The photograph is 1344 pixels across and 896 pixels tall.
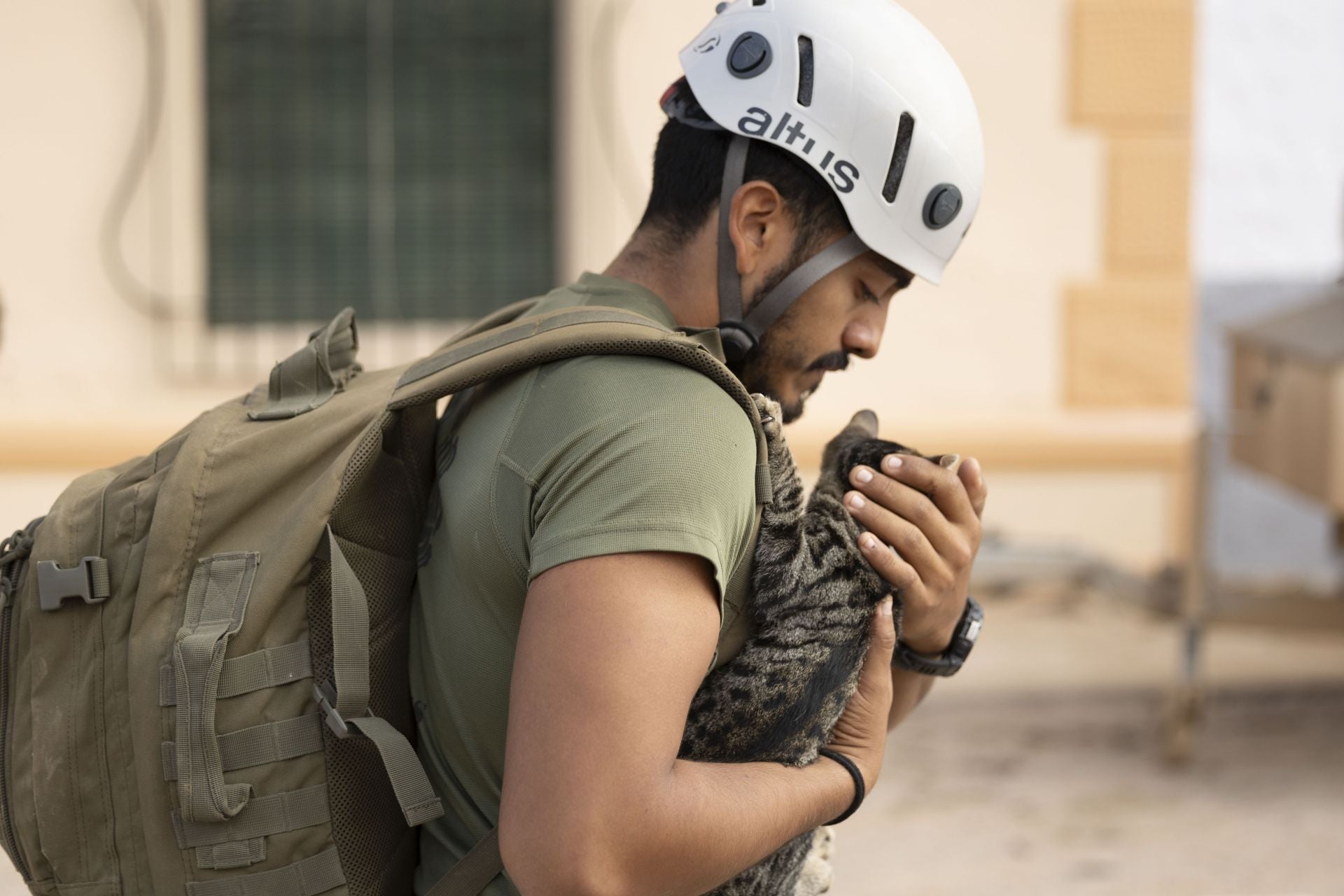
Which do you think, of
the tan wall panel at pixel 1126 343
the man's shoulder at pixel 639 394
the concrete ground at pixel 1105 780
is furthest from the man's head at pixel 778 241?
the tan wall panel at pixel 1126 343

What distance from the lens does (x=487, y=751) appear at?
1.45 meters

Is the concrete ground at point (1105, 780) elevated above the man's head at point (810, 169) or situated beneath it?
situated beneath

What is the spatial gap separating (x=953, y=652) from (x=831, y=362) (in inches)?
17.9

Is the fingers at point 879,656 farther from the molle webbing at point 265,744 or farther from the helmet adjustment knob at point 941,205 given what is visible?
the molle webbing at point 265,744

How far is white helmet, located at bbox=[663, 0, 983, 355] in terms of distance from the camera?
5.46 ft

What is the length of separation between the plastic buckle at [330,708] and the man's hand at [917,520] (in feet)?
2.00

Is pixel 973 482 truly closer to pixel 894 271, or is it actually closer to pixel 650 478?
pixel 894 271

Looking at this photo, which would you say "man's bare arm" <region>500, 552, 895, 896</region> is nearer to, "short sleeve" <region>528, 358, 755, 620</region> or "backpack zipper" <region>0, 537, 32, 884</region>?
"short sleeve" <region>528, 358, 755, 620</region>

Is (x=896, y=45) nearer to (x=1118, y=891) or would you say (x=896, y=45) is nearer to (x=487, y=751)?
(x=487, y=751)

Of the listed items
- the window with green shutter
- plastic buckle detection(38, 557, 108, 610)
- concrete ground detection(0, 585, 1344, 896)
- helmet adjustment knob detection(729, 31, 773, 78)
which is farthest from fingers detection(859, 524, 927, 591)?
the window with green shutter

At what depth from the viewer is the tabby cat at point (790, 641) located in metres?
1.50

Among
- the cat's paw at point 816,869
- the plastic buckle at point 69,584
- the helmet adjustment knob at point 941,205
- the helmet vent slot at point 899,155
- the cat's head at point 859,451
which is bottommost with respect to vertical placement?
the cat's paw at point 816,869

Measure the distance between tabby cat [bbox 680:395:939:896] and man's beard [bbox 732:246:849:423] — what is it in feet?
0.72

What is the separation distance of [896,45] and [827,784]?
0.91 meters
